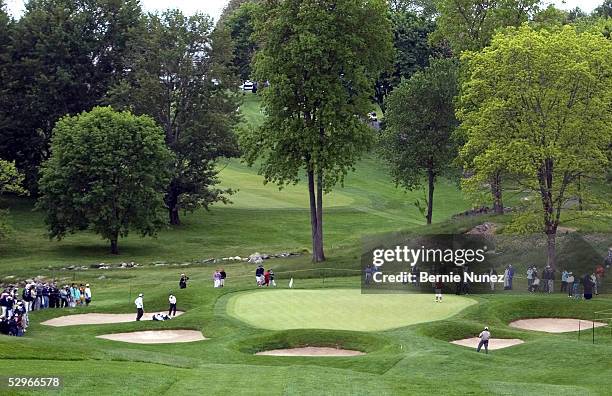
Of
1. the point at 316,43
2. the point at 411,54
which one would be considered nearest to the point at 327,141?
the point at 316,43

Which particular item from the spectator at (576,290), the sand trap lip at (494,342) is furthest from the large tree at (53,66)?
the sand trap lip at (494,342)

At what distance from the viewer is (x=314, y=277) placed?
7275cm

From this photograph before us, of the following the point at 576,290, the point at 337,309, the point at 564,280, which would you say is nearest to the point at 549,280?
the point at 564,280

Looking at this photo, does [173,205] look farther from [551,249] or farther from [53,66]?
[551,249]

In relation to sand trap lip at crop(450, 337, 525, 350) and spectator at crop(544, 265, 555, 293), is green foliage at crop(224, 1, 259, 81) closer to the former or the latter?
spectator at crop(544, 265, 555, 293)

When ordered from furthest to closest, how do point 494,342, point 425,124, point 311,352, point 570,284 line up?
point 425,124, point 570,284, point 494,342, point 311,352

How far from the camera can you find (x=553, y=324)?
184 ft

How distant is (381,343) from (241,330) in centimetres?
805

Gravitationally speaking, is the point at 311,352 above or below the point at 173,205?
below

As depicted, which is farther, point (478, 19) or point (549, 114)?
point (478, 19)

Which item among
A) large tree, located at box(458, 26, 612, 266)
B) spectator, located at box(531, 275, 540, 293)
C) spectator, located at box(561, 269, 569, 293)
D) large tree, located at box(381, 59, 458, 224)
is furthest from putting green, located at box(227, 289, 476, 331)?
large tree, located at box(381, 59, 458, 224)

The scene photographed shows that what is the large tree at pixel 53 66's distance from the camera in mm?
106625

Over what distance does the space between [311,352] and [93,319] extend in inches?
632

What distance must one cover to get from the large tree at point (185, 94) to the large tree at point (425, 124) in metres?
21.5
